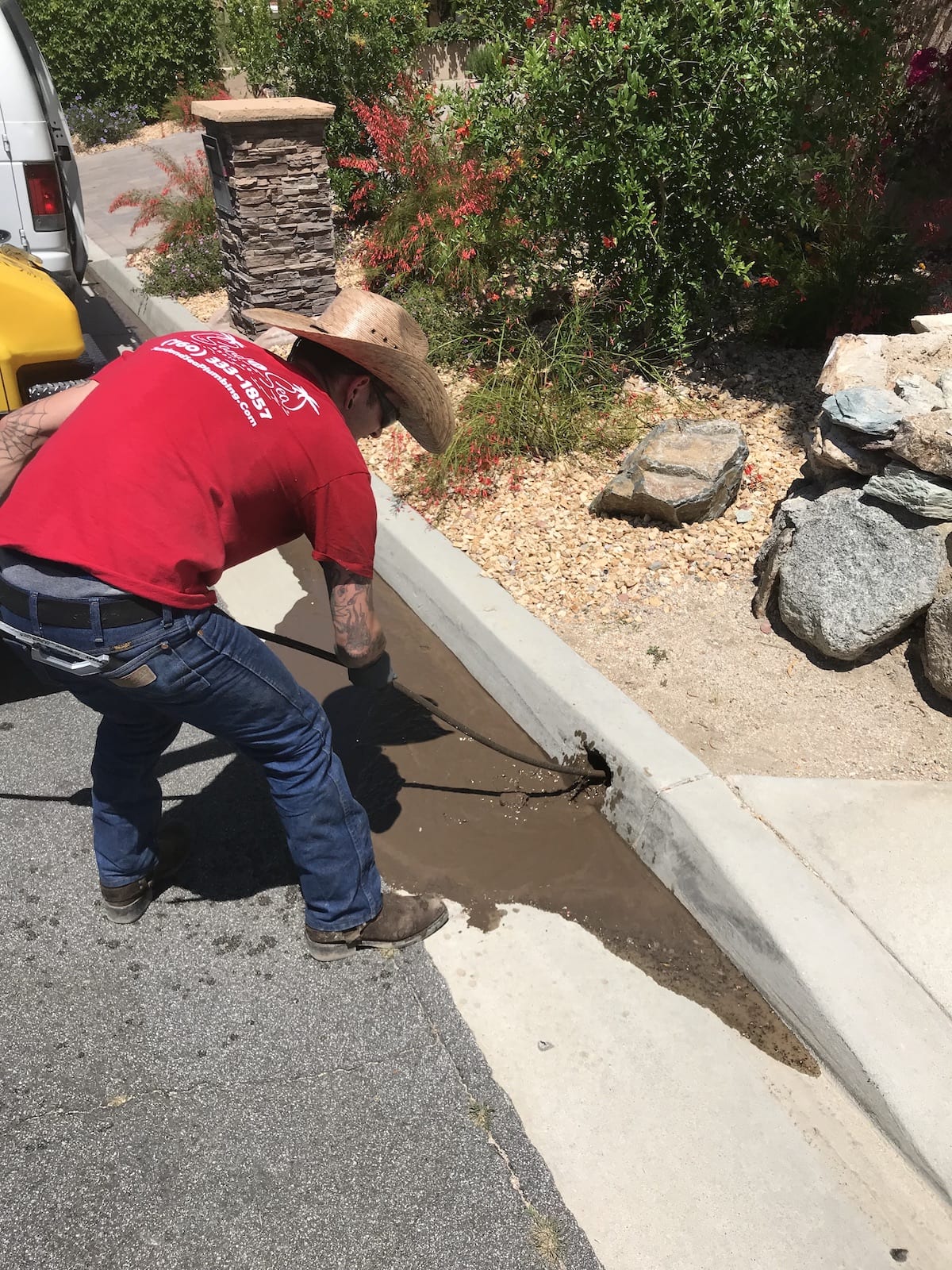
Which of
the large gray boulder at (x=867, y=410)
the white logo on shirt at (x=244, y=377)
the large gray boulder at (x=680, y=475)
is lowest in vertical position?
the large gray boulder at (x=680, y=475)

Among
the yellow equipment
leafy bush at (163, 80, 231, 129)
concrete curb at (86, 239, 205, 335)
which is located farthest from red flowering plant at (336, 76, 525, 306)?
leafy bush at (163, 80, 231, 129)

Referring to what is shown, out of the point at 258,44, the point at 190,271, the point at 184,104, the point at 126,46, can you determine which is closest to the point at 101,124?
the point at 126,46

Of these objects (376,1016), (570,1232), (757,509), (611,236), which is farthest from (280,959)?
(611,236)

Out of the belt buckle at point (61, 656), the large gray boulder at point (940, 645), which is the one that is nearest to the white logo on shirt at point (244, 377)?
the belt buckle at point (61, 656)

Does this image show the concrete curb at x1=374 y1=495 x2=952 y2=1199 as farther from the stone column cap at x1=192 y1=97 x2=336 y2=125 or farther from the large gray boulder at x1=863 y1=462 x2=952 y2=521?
the stone column cap at x1=192 y1=97 x2=336 y2=125

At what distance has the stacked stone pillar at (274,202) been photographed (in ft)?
19.0

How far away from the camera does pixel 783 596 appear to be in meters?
3.46

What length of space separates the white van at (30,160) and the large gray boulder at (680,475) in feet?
12.2

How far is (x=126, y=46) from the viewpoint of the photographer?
47.0ft

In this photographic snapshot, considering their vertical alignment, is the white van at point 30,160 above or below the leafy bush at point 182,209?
above

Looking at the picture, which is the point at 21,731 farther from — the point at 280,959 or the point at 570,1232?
the point at 570,1232

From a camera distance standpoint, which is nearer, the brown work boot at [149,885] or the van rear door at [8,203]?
the brown work boot at [149,885]

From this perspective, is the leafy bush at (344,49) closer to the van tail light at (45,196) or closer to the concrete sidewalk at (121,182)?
the concrete sidewalk at (121,182)

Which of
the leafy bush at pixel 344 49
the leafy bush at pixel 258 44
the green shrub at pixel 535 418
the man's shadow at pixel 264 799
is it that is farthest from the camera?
the leafy bush at pixel 258 44
